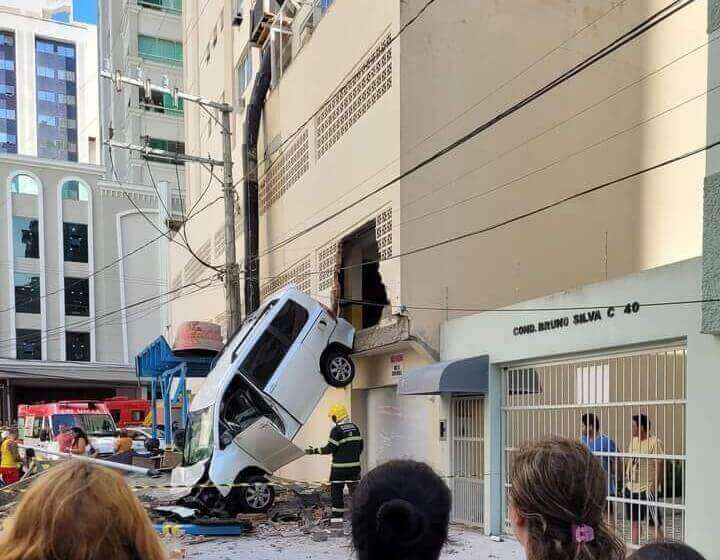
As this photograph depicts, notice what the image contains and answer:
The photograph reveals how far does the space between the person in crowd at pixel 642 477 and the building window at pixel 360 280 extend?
7230 millimetres

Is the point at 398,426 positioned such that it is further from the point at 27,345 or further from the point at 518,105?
the point at 27,345

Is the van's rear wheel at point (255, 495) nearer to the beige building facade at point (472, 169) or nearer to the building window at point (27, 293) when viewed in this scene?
the beige building facade at point (472, 169)

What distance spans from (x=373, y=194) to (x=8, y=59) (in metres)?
88.8

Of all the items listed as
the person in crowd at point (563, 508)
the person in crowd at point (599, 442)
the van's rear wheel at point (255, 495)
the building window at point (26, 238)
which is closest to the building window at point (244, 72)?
the van's rear wheel at point (255, 495)

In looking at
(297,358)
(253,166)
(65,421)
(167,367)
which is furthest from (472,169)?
(65,421)

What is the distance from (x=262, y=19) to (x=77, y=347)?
30.2 meters

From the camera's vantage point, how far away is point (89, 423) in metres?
21.9

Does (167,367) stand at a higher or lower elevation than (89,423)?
higher

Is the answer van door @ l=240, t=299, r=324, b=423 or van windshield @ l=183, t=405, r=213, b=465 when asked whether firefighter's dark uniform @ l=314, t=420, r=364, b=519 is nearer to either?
van door @ l=240, t=299, r=324, b=423

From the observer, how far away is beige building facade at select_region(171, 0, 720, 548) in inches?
420

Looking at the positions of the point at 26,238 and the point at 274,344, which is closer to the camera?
the point at 274,344

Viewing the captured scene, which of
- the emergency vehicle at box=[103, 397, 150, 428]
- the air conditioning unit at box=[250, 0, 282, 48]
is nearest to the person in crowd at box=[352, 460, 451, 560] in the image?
the air conditioning unit at box=[250, 0, 282, 48]

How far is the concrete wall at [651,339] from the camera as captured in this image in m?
6.08

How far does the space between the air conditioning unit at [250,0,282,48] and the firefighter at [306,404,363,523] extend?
11.0 meters
